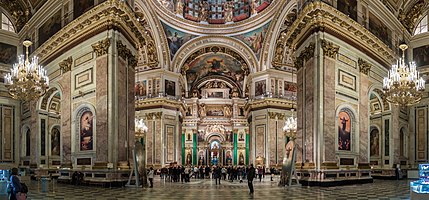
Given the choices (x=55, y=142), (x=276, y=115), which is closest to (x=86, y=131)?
(x=55, y=142)

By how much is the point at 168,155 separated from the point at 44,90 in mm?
17352

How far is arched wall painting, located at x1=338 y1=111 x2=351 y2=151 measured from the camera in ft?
58.7

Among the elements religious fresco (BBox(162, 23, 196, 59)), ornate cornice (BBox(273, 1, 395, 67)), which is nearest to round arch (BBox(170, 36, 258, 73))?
religious fresco (BBox(162, 23, 196, 59))

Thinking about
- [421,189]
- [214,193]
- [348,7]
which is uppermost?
[348,7]

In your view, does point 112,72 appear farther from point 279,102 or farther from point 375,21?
point 279,102

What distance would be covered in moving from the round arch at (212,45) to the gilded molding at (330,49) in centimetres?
1515

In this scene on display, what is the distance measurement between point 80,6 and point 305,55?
9888 millimetres

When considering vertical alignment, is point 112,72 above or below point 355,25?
below

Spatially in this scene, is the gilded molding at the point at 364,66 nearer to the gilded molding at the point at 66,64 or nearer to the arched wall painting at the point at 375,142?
the arched wall painting at the point at 375,142

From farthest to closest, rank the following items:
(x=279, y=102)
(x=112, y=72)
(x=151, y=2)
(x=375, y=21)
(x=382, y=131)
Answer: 1. (x=279, y=102)
2. (x=151, y=2)
3. (x=382, y=131)
4. (x=375, y=21)
5. (x=112, y=72)

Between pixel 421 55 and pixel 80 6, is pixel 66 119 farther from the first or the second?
pixel 421 55

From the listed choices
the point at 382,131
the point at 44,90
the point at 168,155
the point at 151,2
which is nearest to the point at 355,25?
the point at 382,131

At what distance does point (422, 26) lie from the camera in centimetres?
2456

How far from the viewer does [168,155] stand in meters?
31.8
